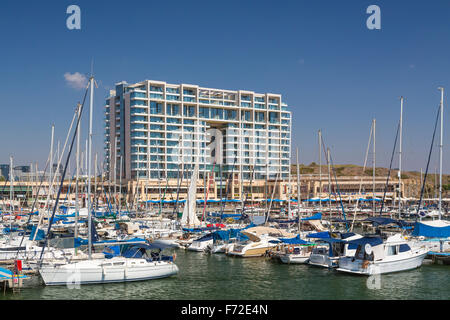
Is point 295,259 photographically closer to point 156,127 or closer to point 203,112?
point 156,127

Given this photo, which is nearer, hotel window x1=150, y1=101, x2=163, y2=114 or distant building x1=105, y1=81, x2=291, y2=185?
distant building x1=105, y1=81, x2=291, y2=185

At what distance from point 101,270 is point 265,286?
35.4 feet

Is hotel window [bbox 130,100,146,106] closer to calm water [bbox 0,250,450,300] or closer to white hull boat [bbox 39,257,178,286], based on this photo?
calm water [bbox 0,250,450,300]

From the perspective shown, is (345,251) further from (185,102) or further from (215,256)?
(185,102)

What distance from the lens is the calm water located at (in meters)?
29.5

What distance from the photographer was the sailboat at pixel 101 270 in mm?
31016

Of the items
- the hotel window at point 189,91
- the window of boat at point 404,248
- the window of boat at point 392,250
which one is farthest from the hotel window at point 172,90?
the window of boat at point 392,250

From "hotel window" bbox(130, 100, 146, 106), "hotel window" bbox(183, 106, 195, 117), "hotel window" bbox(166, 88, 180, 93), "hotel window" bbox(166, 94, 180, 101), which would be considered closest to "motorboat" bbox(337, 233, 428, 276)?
"hotel window" bbox(130, 100, 146, 106)

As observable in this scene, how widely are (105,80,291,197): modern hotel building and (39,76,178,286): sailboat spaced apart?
281 feet

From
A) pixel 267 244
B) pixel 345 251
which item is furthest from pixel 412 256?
pixel 267 244

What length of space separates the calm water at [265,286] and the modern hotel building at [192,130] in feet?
271

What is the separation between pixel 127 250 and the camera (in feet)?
120

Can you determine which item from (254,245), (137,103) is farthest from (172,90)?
(254,245)

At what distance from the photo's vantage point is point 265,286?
32.3m
